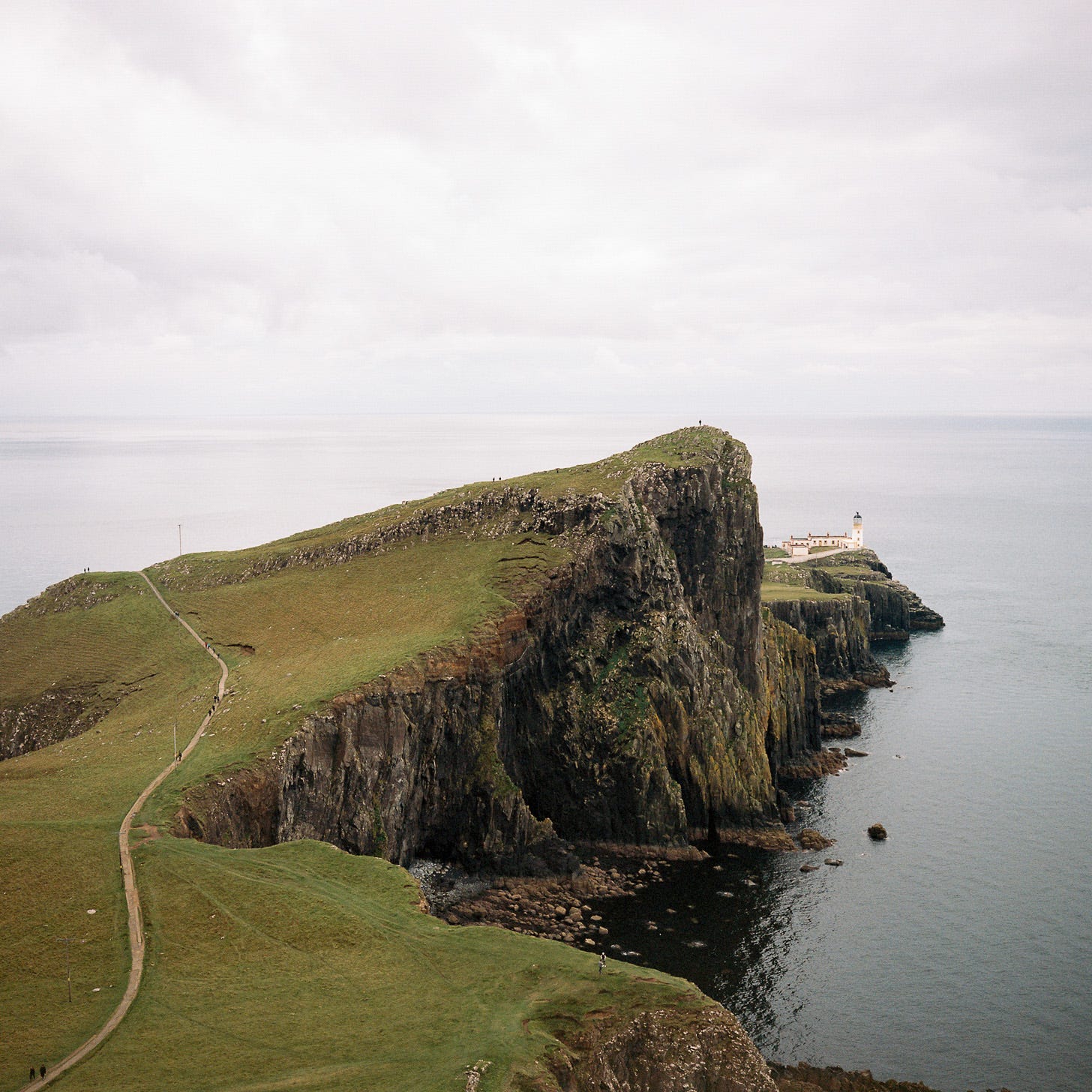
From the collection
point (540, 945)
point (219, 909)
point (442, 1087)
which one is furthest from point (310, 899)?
point (442, 1087)

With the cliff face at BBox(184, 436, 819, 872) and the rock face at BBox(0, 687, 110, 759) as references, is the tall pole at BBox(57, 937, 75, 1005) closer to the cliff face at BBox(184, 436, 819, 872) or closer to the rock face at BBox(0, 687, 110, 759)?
the cliff face at BBox(184, 436, 819, 872)

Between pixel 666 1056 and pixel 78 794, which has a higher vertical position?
pixel 78 794

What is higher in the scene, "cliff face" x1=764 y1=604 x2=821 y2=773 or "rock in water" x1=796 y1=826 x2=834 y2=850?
"cliff face" x1=764 y1=604 x2=821 y2=773

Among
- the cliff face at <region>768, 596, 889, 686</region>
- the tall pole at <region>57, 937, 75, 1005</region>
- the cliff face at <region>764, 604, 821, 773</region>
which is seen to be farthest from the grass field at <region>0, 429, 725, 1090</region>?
the cliff face at <region>768, 596, 889, 686</region>

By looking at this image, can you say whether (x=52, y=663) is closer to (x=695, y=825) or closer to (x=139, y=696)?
(x=139, y=696)

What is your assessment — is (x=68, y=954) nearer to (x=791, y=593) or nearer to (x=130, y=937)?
(x=130, y=937)

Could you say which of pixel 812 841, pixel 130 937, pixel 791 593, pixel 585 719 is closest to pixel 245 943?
pixel 130 937
